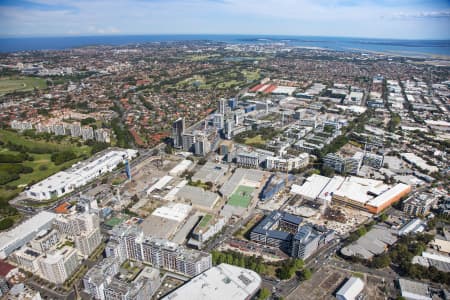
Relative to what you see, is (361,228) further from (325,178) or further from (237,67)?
(237,67)

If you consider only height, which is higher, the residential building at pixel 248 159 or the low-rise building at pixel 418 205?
the residential building at pixel 248 159

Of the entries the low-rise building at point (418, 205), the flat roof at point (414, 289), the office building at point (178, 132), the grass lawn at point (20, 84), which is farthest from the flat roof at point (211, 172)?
the grass lawn at point (20, 84)

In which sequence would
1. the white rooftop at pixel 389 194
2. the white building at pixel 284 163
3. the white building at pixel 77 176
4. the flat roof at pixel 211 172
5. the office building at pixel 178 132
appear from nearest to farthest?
1. the white rooftop at pixel 389 194
2. the white building at pixel 77 176
3. the flat roof at pixel 211 172
4. the white building at pixel 284 163
5. the office building at pixel 178 132

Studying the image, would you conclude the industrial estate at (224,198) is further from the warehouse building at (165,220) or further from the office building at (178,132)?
the office building at (178,132)

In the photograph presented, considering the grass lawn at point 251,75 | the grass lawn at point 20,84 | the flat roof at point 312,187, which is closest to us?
the flat roof at point 312,187

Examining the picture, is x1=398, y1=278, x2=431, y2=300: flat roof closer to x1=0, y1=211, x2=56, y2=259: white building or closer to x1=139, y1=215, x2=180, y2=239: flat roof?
x1=139, y1=215, x2=180, y2=239: flat roof

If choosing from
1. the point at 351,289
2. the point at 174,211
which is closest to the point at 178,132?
the point at 174,211

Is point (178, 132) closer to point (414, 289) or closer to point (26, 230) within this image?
point (26, 230)

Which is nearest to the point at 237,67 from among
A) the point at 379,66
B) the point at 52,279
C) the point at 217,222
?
the point at 379,66
